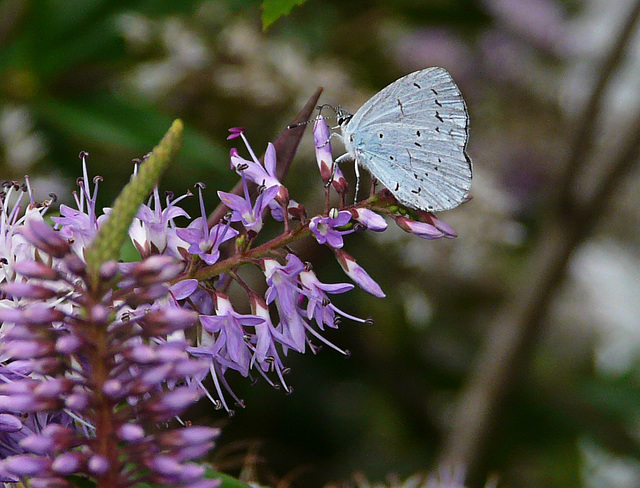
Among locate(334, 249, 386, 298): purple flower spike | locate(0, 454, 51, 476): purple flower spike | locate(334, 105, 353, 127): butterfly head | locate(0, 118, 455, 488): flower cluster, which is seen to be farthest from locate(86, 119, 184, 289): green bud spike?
locate(334, 105, 353, 127): butterfly head

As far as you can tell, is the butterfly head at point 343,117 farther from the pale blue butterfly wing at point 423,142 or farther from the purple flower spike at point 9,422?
the purple flower spike at point 9,422

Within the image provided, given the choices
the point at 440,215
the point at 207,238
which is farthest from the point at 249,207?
the point at 440,215

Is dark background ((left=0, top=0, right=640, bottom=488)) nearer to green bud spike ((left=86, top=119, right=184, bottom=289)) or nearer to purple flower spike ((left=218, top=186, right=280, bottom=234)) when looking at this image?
purple flower spike ((left=218, top=186, right=280, bottom=234))

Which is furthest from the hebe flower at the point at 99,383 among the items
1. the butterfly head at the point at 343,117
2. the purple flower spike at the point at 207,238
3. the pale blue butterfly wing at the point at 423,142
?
the butterfly head at the point at 343,117

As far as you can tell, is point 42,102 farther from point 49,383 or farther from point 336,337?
point 49,383

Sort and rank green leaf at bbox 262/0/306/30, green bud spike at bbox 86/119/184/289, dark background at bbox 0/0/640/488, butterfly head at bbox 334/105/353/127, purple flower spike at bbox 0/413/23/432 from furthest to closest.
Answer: dark background at bbox 0/0/640/488 → butterfly head at bbox 334/105/353/127 → green leaf at bbox 262/0/306/30 → purple flower spike at bbox 0/413/23/432 → green bud spike at bbox 86/119/184/289

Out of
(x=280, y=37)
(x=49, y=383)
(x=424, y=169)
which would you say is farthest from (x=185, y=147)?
(x=49, y=383)
